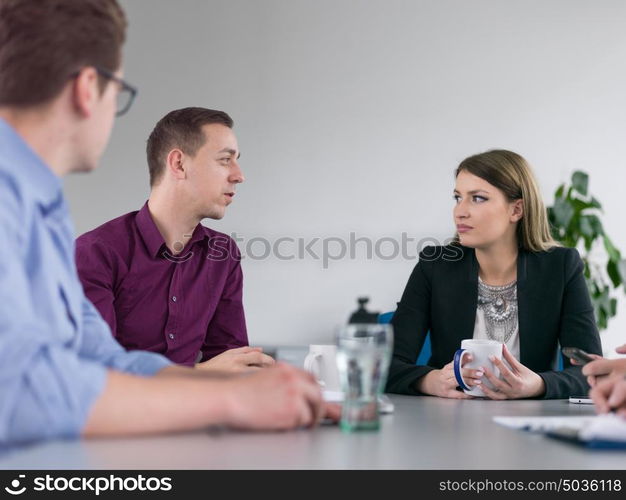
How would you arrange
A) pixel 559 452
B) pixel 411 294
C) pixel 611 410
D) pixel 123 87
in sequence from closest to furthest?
1. pixel 559 452
2. pixel 123 87
3. pixel 611 410
4. pixel 411 294

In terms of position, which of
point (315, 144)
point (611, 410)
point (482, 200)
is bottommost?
point (611, 410)

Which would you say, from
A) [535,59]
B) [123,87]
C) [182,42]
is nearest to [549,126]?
[535,59]

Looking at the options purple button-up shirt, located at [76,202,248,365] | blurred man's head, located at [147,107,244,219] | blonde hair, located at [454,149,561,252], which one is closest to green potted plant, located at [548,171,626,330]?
blonde hair, located at [454,149,561,252]

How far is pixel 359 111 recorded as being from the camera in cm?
399

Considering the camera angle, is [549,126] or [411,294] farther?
[549,126]

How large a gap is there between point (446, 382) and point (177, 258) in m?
0.97

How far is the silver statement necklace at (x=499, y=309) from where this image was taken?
2.17 meters

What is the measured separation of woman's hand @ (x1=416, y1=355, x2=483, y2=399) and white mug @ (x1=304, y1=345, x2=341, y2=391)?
0.31 metres

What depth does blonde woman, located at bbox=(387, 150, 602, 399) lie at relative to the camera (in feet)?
6.97

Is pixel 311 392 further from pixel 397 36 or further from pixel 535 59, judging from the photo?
pixel 535 59

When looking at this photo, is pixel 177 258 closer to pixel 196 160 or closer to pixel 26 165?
pixel 196 160

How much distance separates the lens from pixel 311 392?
0.98 meters

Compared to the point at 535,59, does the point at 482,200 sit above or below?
below

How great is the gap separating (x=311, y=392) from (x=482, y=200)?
149 centimetres
